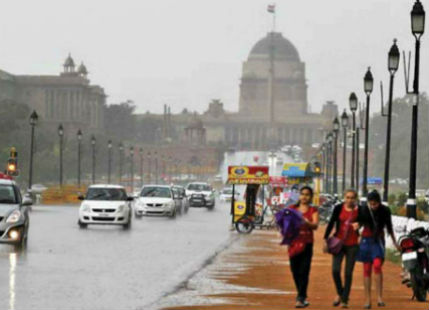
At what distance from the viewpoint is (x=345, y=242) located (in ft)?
70.6

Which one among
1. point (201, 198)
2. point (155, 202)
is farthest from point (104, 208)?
point (201, 198)

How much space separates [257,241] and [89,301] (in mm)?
23297

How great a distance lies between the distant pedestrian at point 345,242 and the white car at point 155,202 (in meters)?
43.1

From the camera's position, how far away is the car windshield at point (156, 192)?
65.9m

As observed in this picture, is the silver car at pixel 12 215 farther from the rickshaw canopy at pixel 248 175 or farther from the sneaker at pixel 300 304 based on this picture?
the rickshaw canopy at pixel 248 175

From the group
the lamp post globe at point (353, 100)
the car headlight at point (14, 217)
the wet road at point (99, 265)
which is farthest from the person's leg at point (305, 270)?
the lamp post globe at point (353, 100)

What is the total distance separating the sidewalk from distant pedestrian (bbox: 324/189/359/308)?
315 millimetres

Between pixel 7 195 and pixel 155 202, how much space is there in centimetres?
3009

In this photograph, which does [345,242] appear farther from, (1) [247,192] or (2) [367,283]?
(1) [247,192]

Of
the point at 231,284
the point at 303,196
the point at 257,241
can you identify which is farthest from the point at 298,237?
the point at 257,241

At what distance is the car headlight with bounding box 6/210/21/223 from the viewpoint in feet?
111

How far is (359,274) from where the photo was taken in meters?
29.8

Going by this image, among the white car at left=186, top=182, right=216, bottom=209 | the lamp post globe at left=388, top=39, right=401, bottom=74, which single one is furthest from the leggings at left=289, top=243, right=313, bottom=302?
the white car at left=186, top=182, right=216, bottom=209

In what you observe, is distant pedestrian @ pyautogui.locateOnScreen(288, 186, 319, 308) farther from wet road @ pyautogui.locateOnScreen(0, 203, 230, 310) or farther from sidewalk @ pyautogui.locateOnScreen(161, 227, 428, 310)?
wet road @ pyautogui.locateOnScreen(0, 203, 230, 310)
